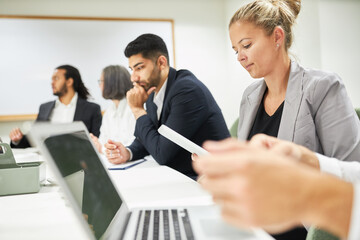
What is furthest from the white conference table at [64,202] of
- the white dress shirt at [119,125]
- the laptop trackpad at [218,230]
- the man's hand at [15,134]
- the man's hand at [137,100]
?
the white dress shirt at [119,125]

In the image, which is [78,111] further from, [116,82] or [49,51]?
[49,51]

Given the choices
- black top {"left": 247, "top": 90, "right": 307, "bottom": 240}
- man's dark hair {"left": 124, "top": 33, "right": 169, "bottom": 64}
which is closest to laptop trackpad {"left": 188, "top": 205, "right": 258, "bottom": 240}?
black top {"left": 247, "top": 90, "right": 307, "bottom": 240}

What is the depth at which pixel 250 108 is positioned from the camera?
3.82ft

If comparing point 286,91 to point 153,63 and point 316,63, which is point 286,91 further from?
point 316,63

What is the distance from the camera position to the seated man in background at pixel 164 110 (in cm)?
135

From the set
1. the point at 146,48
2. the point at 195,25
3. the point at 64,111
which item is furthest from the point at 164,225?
the point at 195,25

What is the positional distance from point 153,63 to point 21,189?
94 cm

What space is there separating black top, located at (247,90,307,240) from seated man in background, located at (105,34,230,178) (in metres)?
0.31

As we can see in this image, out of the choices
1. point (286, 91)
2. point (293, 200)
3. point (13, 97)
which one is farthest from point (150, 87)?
point (13, 97)

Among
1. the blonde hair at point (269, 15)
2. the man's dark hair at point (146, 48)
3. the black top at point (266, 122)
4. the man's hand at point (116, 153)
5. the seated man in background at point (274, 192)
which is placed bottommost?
the man's hand at point (116, 153)

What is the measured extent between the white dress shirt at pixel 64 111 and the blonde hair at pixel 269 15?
1966 millimetres

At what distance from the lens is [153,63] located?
1654mm

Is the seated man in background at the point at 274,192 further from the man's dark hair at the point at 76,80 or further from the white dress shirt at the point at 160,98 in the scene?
the man's dark hair at the point at 76,80

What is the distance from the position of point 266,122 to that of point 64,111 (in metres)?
2.09
